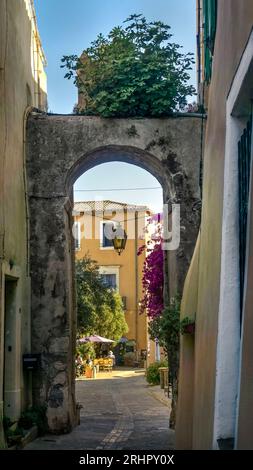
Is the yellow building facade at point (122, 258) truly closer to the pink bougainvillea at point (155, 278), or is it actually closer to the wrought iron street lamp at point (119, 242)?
the wrought iron street lamp at point (119, 242)

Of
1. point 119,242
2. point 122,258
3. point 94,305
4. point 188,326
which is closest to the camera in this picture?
point 188,326

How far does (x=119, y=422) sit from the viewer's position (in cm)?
1362

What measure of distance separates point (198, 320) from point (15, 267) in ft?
14.1

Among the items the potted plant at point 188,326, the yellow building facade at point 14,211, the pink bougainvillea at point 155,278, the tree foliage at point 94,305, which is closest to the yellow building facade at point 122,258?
the tree foliage at point 94,305

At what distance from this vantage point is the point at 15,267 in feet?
34.1

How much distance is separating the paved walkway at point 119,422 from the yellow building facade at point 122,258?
15.6 metres

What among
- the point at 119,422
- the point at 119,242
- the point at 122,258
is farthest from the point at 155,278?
the point at 122,258

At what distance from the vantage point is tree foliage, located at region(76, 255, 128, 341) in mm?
18000

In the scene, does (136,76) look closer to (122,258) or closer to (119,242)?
(119,242)

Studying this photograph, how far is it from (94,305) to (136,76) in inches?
508

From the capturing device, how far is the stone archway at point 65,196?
11.7 meters

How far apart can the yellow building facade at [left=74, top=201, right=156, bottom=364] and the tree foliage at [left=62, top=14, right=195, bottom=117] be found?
2617cm

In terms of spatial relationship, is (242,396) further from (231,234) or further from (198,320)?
(198,320)

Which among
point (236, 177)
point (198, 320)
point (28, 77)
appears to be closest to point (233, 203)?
point (236, 177)
